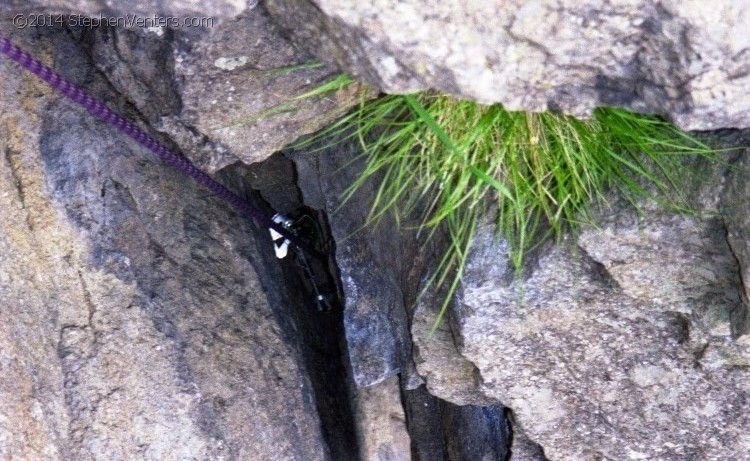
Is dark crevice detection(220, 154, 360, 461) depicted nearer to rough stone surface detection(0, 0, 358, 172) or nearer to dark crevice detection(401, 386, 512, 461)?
dark crevice detection(401, 386, 512, 461)

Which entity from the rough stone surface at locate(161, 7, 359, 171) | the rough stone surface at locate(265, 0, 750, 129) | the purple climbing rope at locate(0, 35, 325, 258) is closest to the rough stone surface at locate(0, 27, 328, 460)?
the purple climbing rope at locate(0, 35, 325, 258)

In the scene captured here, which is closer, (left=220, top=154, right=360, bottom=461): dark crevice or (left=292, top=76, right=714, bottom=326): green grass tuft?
(left=292, top=76, right=714, bottom=326): green grass tuft

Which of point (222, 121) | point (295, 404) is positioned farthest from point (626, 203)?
point (295, 404)

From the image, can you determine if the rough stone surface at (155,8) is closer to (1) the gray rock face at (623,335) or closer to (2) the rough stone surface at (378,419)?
(1) the gray rock face at (623,335)

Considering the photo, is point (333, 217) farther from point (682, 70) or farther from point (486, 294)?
point (682, 70)

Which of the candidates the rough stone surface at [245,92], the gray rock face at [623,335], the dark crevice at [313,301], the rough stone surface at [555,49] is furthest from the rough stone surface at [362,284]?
the rough stone surface at [555,49]
